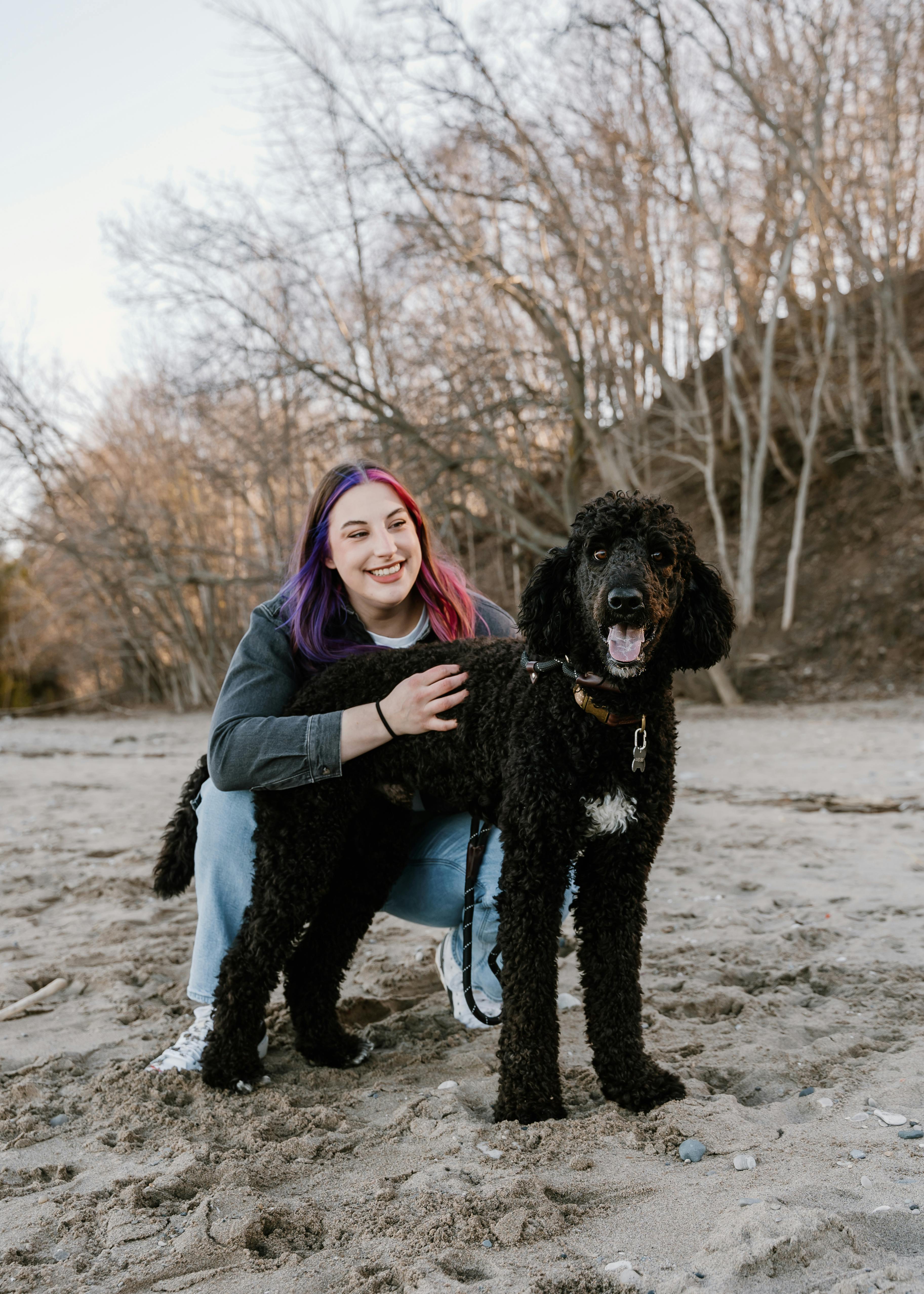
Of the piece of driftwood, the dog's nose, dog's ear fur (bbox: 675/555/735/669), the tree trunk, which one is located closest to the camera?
the dog's nose

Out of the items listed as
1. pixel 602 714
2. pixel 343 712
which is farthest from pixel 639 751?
pixel 343 712

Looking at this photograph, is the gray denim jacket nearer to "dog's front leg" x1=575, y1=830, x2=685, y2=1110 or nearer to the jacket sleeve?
the jacket sleeve

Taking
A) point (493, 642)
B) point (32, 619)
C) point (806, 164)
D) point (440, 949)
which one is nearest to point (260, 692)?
point (493, 642)

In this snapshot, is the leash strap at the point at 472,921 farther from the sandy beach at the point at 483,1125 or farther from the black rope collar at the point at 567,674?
the black rope collar at the point at 567,674

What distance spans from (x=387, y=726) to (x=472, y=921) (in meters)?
0.73

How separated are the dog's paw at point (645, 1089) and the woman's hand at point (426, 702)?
3.07 feet

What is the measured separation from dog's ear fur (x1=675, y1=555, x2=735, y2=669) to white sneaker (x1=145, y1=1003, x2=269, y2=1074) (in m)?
1.56

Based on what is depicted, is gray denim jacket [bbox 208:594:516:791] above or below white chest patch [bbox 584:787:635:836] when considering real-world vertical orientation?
above

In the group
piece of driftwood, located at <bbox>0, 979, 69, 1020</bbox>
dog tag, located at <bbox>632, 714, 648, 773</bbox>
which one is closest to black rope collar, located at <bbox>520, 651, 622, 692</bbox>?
dog tag, located at <bbox>632, 714, 648, 773</bbox>

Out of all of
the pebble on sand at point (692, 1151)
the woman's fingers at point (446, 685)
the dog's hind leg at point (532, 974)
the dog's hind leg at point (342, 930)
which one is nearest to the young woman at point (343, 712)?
the woman's fingers at point (446, 685)

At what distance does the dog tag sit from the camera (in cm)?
214

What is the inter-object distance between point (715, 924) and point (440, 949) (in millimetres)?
1114

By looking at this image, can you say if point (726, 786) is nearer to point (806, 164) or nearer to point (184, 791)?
point (184, 791)

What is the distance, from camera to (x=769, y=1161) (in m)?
1.79
